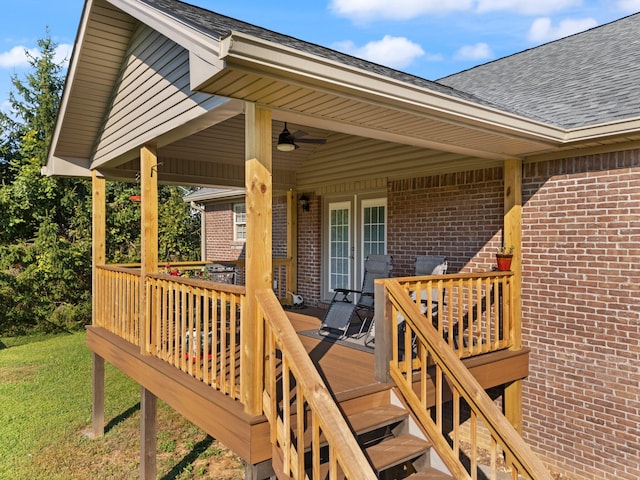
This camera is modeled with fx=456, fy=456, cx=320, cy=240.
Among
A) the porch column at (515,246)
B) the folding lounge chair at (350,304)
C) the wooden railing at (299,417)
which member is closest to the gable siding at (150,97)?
the wooden railing at (299,417)

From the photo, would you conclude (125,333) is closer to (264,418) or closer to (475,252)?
(264,418)

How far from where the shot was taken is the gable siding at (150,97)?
4035mm


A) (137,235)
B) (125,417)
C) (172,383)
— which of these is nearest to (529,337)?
(172,383)

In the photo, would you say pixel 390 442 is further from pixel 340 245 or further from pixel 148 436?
pixel 340 245

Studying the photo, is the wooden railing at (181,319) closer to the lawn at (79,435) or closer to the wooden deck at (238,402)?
the wooden deck at (238,402)

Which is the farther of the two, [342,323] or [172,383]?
[342,323]

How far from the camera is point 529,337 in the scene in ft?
16.9

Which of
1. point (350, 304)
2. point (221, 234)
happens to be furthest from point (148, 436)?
point (221, 234)

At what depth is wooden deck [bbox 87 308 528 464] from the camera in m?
3.07

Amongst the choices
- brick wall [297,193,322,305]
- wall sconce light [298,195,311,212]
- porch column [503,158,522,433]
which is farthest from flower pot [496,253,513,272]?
wall sconce light [298,195,311,212]

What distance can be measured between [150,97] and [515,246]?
170 inches

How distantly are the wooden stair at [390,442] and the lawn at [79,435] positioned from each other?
2.44 meters

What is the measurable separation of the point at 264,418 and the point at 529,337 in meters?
3.44

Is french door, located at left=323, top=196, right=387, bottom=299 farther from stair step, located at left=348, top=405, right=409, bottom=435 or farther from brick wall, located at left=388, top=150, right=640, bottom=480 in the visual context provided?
stair step, located at left=348, top=405, right=409, bottom=435
